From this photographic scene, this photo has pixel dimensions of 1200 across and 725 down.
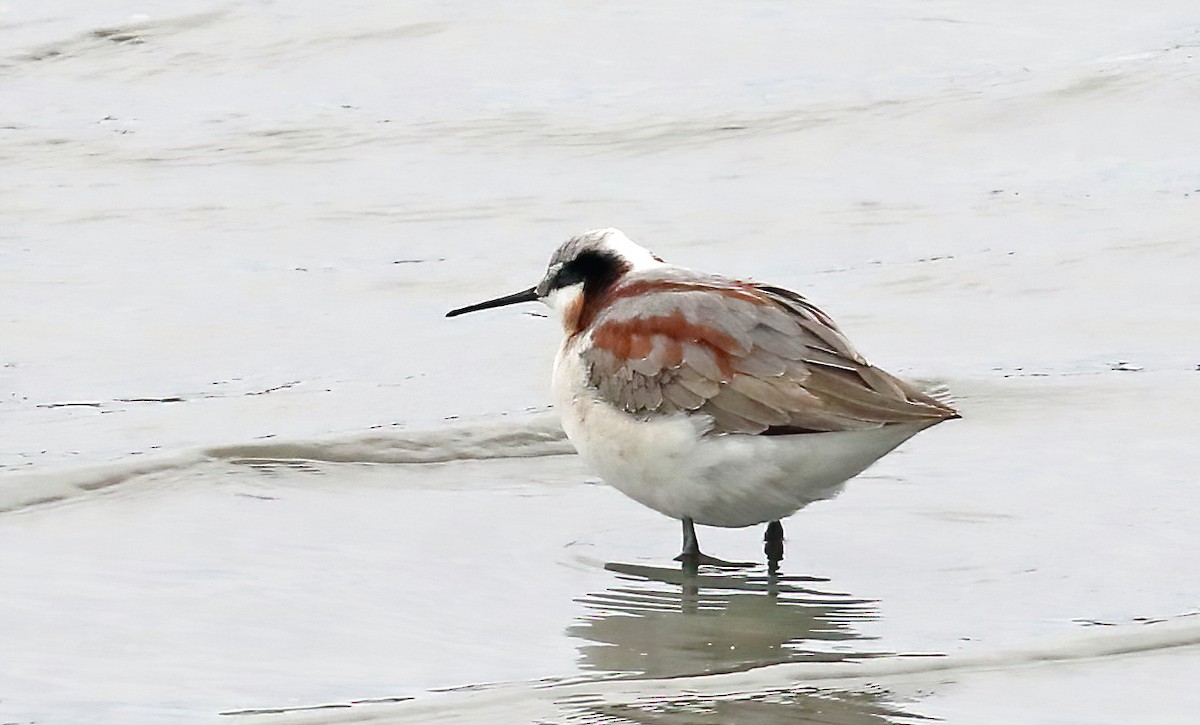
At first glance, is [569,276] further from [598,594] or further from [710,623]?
[710,623]

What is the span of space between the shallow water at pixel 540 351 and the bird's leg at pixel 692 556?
4.7 inches

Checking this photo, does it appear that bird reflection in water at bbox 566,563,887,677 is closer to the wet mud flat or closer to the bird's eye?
the wet mud flat

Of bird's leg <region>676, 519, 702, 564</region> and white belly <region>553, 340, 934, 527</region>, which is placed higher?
white belly <region>553, 340, 934, 527</region>

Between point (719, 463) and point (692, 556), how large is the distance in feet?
1.24

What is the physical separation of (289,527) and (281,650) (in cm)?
136

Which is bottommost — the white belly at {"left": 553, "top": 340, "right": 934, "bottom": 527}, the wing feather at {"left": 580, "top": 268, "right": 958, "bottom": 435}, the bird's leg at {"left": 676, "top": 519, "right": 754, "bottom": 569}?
the bird's leg at {"left": 676, "top": 519, "right": 754, "bottom": 569}

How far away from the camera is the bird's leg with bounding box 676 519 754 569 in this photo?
6.34m

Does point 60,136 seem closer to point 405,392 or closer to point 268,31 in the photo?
point 268,31

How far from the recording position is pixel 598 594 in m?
5.98

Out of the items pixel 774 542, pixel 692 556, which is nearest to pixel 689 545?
pixel 692 556

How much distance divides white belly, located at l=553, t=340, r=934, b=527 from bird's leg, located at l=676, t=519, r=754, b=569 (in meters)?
0.05

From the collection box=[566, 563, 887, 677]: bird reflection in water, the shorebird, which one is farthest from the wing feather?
box=[566, 563, 887, 677]: bird reflection in water

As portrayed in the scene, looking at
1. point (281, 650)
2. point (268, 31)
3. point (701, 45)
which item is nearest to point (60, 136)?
point (268, 31)

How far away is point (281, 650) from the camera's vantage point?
209 inches
